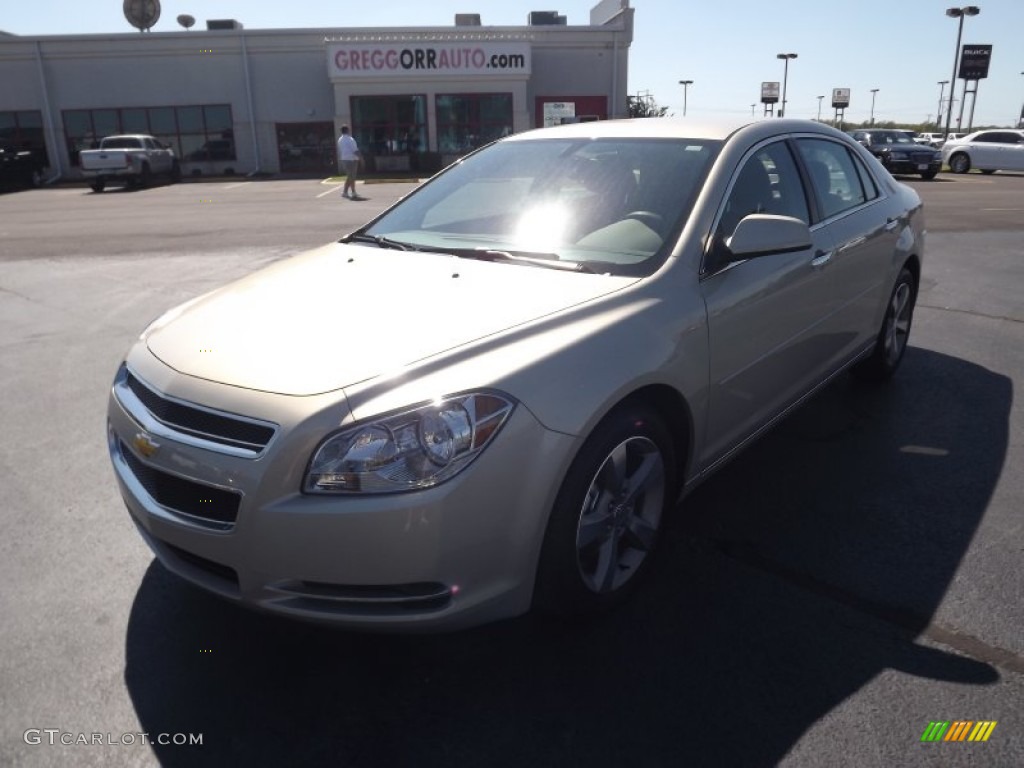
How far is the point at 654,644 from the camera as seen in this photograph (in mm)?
2689

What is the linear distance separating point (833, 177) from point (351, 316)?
2.97 meters

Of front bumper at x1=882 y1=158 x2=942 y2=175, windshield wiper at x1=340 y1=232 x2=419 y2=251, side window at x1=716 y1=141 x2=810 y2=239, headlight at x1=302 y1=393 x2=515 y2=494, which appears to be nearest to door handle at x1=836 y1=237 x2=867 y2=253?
side window at x1=716 y1=141 x2=810 y2=239

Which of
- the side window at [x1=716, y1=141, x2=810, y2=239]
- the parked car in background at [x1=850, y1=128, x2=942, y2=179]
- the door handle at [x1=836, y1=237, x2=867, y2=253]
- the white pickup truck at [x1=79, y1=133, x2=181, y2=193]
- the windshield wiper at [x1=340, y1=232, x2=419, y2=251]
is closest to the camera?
the side window at [x1=716, y1=141, x2=810, y2=239]

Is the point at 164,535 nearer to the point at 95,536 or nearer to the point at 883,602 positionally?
the point at 95,536

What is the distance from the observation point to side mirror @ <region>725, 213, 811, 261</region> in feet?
10.0

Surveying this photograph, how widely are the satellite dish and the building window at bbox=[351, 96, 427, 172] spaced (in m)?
11.6

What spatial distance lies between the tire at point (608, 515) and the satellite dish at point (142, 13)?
40.9 meters

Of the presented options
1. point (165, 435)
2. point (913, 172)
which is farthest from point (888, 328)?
point (913, 172)

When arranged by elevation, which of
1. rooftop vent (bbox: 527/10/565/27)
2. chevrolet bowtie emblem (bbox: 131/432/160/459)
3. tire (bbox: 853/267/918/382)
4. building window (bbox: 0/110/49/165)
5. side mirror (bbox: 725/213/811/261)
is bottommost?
tire (bbox: 853/267/918/382)

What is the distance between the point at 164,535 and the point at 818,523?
104 inches

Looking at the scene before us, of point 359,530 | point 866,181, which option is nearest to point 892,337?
point 866,181

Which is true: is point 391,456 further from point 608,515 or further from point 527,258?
point 527,258

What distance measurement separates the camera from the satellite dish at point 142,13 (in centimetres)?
3597

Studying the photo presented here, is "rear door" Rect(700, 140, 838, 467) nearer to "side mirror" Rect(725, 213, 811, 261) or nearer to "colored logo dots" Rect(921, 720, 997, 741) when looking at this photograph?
"side mirror" Rect(725, 213, 811, 261)
